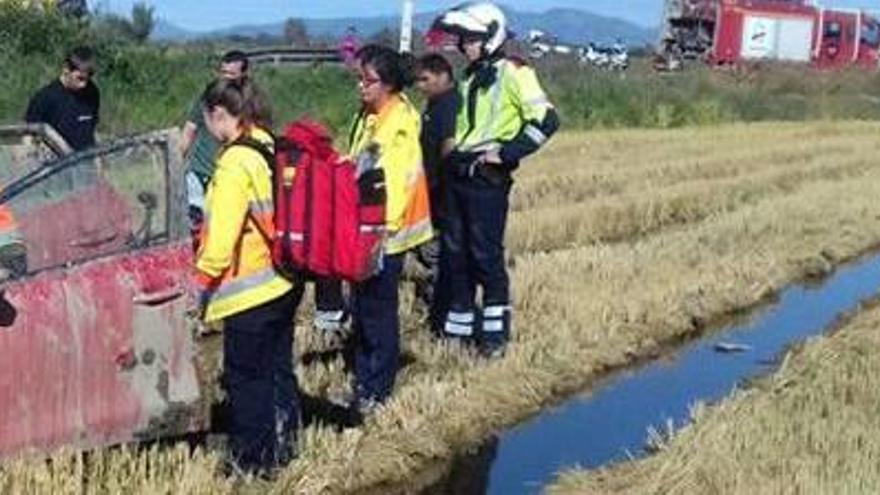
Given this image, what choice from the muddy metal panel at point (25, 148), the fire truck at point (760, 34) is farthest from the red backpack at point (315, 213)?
the fire truck at point (760, 34)

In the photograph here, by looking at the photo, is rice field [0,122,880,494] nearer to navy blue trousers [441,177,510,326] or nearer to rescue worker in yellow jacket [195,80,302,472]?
rescue worker in yellow jacket [195,80,302,472]

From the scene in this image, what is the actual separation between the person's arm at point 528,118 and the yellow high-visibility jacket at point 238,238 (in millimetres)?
2620

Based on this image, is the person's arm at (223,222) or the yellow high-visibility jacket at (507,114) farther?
the yellow high-visibility jacket at (507,114)

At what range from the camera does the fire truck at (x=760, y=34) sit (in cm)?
6322

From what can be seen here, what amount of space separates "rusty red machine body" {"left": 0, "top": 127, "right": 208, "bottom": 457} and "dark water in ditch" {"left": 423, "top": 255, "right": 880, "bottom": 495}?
4.92 ft

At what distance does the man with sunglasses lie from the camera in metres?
10.7

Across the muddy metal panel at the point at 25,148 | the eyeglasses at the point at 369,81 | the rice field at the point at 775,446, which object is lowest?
the rice field at the point at 775,446

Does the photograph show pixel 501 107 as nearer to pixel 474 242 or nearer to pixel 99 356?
pixel 474 242

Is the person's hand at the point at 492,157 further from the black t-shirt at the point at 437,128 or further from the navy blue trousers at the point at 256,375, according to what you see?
the navy blue trousers at the point at 256,375

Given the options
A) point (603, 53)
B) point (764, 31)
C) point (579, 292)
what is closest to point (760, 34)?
point (764, 31)

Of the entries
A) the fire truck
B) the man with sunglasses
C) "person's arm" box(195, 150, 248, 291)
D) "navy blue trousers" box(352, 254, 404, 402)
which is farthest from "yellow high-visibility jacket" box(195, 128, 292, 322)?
the fire truck

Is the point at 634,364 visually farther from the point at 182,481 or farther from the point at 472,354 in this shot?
the point at 182,481

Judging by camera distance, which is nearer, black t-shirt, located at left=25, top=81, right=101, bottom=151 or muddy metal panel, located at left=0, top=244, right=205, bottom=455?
muddy metal panel, located at left=0, top=244, right=205, bottom=455

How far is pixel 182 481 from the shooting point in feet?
21.3
